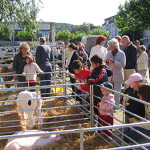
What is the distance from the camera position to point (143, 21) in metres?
29.4

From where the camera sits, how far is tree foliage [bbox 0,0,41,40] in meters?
16.4

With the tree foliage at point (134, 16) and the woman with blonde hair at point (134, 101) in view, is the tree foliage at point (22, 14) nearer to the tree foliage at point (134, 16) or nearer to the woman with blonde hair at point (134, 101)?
the woman with blonde hair at point (134, 101)

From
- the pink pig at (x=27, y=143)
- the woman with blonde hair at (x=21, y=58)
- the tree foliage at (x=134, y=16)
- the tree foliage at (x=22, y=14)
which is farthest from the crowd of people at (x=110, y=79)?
the tree foliage at (x=134, y=16)

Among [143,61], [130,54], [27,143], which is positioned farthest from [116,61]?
[27,143]

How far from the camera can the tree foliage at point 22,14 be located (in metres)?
16.4

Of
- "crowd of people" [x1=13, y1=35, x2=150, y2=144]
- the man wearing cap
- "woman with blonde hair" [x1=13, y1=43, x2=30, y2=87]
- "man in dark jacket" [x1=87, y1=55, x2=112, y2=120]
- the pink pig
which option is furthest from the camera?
"woman with blonde hair" [x1=13, y1=43, x2=30, y2=87]

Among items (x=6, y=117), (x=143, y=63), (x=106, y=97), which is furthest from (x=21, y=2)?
(x=106, y=97)

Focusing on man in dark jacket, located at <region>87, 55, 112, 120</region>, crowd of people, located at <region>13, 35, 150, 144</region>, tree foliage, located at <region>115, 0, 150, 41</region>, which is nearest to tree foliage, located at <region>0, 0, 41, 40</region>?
crowd of people, located at <region>13, 35, 150, 144</region>

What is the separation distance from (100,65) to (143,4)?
28.1 meters

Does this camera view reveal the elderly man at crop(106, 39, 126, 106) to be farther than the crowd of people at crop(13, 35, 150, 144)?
Yes

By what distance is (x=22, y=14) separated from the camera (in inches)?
677

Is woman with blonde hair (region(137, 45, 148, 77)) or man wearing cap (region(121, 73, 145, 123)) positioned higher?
woman with blonde hair (region(137, 45, 148, 77))

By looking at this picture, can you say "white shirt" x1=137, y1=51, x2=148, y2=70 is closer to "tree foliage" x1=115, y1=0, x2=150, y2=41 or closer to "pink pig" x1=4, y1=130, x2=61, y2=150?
"pink pig" x1=4, y1=130, x2=61, y2=150

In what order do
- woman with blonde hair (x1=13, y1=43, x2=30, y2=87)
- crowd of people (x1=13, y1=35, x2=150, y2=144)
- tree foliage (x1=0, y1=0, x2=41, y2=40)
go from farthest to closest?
tree foliage (x1=0, y1=0, x2=41, y2=40)
woman with blonde hair (x1=13, y1=43, x2=30, y2=87)
crowd of people (x1=13, y1=35, x2=150, y2=144)
